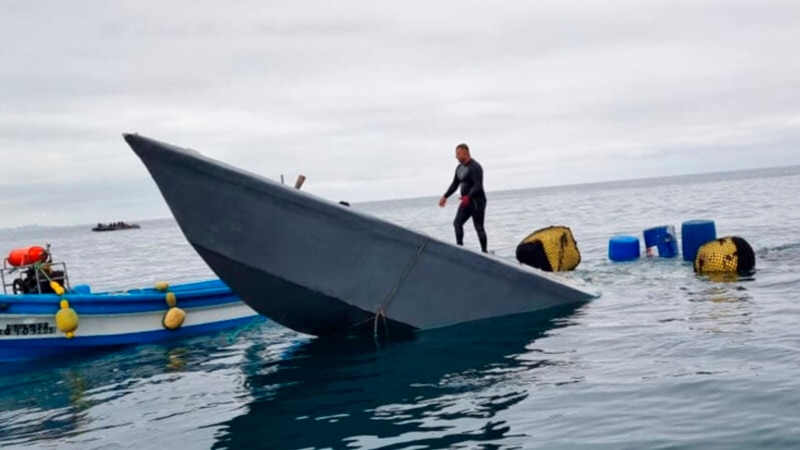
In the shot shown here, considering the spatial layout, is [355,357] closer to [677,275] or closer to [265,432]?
[265,432]

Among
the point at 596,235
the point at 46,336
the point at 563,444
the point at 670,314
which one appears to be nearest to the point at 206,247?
the point at 46,336

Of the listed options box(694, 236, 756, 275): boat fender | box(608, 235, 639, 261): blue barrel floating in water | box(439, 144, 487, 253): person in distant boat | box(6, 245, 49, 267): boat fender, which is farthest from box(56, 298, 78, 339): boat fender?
box(608, 235, 639, 261): blue barrel floating in water

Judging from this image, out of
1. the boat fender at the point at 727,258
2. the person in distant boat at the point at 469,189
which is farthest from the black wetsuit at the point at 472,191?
the boat fender at the point at 727,258

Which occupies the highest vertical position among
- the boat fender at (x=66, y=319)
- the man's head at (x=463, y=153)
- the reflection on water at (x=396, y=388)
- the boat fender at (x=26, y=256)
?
the man's head at (x=463, y=153)

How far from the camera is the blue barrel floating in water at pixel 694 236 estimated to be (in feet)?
53.3

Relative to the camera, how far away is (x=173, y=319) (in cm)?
1284

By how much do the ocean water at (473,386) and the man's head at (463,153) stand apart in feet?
10.3

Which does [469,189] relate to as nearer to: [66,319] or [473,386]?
[473,386]

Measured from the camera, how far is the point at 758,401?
661 cm

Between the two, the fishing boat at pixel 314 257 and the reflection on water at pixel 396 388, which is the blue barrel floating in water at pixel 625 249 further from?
the fishing boat at pixel 314 257

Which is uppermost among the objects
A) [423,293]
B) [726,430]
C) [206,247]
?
[206,247]

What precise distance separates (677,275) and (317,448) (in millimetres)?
10073

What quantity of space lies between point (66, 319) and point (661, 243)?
1213 cm

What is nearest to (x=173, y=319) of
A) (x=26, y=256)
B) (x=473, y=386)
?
(x=26, y=256)
